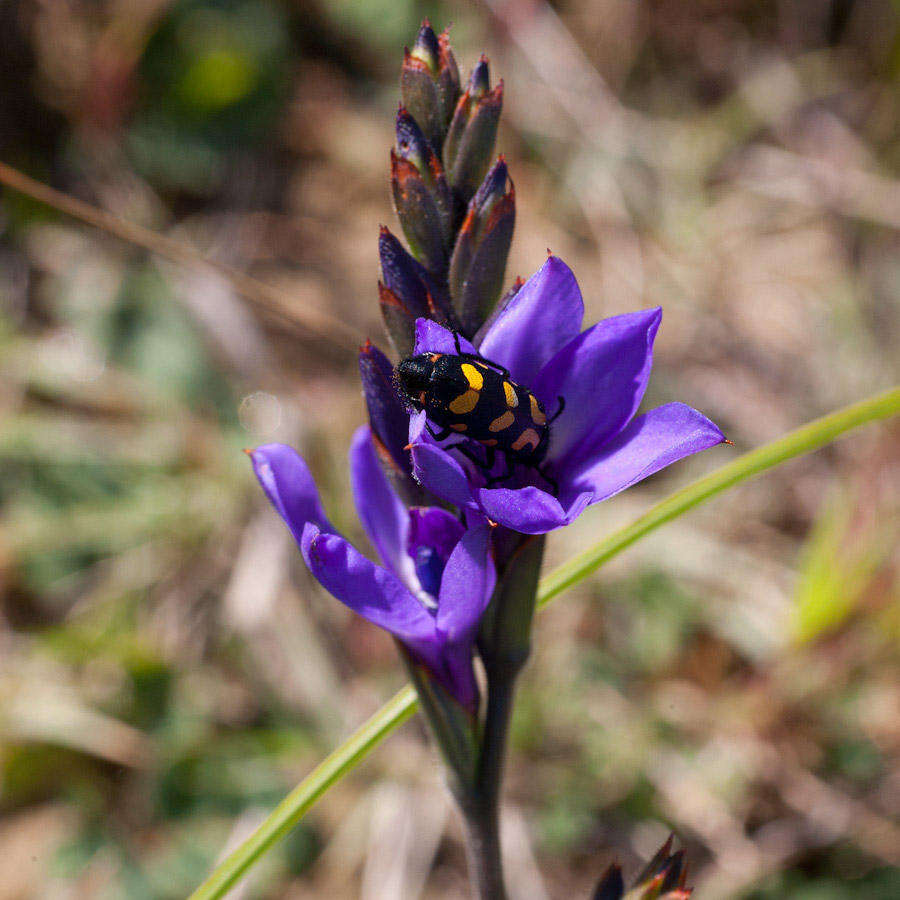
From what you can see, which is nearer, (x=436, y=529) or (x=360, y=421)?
(x=436, y=529)

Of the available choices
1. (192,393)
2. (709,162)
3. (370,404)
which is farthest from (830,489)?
(370,404)

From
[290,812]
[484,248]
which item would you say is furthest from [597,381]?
[290,812]

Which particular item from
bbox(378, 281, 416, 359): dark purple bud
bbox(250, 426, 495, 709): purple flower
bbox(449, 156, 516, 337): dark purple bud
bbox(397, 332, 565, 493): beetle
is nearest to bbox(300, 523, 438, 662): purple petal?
bbox(250, 426, 495, 709): purple flower

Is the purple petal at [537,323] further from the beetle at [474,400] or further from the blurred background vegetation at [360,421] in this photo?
the blurred background vegetation at [360,421]

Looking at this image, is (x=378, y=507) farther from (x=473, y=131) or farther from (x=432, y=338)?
(x=473, y=131)

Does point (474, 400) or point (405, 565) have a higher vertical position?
point (474, 400)

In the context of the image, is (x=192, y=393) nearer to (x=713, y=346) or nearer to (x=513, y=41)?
(x=713, y=346)

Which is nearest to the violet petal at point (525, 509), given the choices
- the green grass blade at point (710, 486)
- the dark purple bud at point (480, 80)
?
the green grass blade at point (710, 486)
